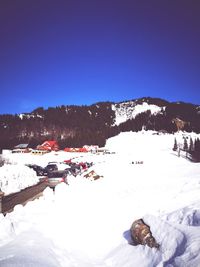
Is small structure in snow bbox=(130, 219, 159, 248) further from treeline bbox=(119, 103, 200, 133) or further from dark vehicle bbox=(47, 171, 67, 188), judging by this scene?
treeline bbox=(119, 103, 200, 133)

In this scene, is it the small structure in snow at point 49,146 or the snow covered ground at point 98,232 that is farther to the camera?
the small structure in snow at point 49,146

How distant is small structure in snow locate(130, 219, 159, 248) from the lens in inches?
324

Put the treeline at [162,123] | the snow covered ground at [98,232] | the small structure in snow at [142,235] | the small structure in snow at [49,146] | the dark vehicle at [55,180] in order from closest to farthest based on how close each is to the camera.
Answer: the snow covered ground at [98,232], the small structure in snow at [142,235], the dark vehicle at [55,180], the small structure in snow at [49,146], the treeline at [162,123]

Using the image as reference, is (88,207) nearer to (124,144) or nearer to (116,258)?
(116,258)

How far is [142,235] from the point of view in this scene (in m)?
8.65

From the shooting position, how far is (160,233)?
8250 mm

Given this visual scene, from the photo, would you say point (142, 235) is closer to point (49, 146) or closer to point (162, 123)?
point (49, 146)

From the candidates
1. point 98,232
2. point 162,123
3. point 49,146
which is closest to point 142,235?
point 98,232

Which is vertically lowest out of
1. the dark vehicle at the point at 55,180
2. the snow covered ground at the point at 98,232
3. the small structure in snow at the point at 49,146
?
the dark vehicle at the point at 55,180

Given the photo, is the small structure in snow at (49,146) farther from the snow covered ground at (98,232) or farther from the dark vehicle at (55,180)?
the snow covered ground at (98,232)

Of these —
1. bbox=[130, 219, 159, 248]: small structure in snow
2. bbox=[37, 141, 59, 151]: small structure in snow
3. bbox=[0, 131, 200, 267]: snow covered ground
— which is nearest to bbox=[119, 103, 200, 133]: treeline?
bbox=[37, 141, 59, 151]: small structure in snow

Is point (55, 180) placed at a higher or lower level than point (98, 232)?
lower

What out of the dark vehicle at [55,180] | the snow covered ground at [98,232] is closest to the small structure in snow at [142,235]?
the snow covered ground at [98,232]

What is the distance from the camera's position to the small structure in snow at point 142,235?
8239mm
